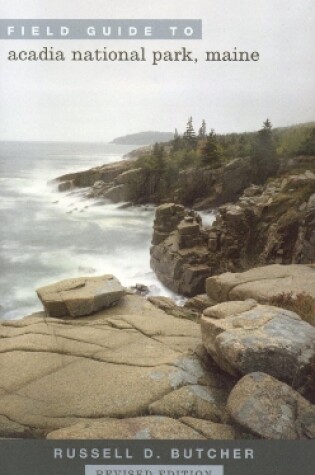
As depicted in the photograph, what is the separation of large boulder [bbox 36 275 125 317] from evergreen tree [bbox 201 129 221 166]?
168 cm

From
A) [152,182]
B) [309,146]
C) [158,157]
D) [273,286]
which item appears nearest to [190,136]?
[158,157]

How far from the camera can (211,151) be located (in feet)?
16.5

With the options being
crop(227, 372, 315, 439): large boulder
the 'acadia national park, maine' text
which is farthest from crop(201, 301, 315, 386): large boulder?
the 'acadia national park, maine' text

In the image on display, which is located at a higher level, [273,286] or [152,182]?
[152,182]

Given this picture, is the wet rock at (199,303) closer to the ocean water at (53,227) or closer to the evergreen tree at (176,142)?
the ocean water at (53,227)

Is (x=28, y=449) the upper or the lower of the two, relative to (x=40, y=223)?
lower

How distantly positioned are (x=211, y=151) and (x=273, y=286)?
1.61 m

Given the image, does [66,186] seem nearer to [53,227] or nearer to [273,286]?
[53,227]

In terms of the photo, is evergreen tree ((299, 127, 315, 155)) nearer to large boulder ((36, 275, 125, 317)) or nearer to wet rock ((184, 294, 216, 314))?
wet rock ((184, 294, 216, 314))

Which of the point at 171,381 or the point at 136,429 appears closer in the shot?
the point at 136,429

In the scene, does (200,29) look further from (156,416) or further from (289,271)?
(156,416)

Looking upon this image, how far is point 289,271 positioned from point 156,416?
239 cm

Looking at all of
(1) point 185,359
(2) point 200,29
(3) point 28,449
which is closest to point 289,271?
(1) point 185,359

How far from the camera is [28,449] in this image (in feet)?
13.1
